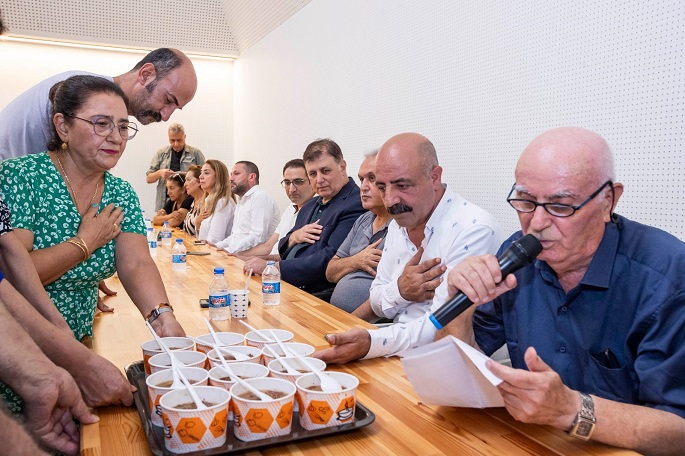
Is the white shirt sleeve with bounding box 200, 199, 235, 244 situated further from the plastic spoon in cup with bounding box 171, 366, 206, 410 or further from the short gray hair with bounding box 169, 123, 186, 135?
the plastic spoon in cup with bounding box 171, 366, 206, 410

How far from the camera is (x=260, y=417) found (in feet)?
3.41

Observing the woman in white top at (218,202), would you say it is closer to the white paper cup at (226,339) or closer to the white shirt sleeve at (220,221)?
the white shirt sleeve at (220,221)

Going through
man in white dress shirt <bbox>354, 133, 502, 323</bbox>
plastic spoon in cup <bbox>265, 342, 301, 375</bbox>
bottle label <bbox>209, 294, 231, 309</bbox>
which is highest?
man in white dress shirt <bbox>354, 133, 502, 323</bbox>

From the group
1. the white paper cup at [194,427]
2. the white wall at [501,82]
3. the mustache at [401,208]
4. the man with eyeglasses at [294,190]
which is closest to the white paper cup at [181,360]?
the white paper cup at [194,427]

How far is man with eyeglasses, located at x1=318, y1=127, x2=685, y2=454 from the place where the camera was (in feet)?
3.90

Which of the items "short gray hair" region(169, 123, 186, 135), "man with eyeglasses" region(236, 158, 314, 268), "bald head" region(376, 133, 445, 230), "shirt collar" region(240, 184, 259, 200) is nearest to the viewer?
"bald head" region(376, 133, 445, 230)

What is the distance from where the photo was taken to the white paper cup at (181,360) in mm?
1255

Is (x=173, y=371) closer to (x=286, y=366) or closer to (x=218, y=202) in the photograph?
(x=286, y=366)

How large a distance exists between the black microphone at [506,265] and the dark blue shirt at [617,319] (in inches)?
9.9

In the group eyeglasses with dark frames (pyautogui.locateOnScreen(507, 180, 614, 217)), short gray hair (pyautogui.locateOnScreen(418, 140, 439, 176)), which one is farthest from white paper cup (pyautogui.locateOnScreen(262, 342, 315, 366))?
short gray hair (pyautogui.locateOnScreen(418, 140, 439, 176))

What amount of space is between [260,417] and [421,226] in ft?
5.32

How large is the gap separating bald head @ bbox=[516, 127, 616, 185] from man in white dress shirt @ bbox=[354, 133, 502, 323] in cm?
91

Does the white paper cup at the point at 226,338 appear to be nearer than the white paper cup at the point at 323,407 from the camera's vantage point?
No

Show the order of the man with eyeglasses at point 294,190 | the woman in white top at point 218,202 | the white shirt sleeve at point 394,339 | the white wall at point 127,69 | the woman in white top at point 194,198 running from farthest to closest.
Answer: the white wall at point 127,69, the woman in white top at point 194,198, the woman in white top at point 218,202, the man with eyeglasses at point 294,190, the white shirt sleeve at point 394,339
